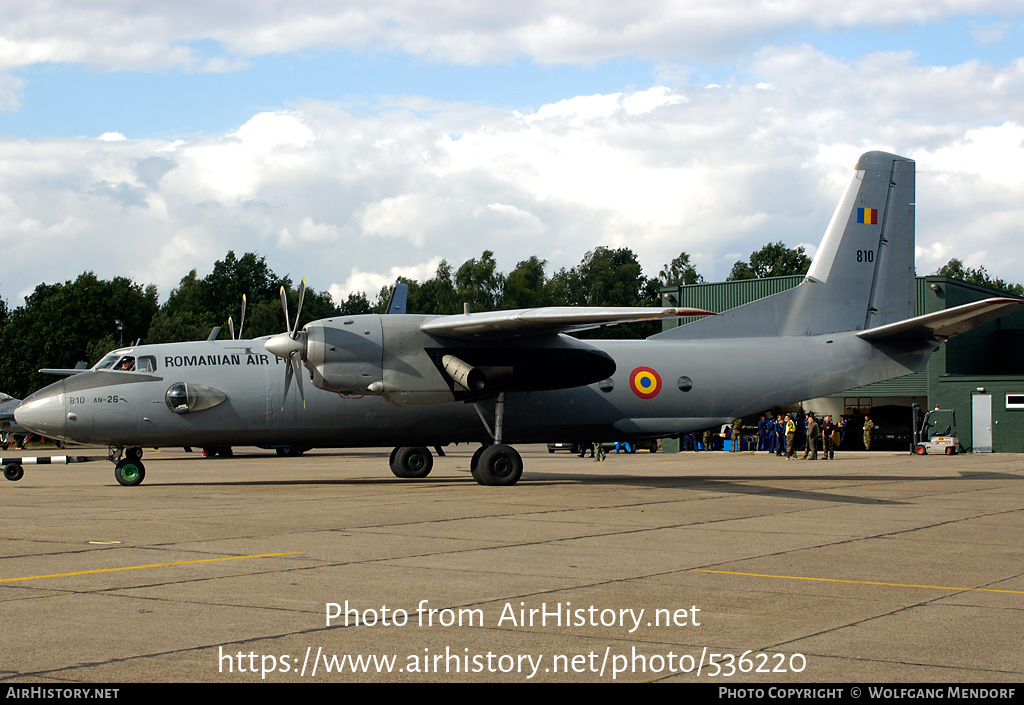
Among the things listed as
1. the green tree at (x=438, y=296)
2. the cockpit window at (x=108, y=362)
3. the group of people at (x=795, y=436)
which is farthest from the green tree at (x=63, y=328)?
the cockpit window at (x=108, y=362)

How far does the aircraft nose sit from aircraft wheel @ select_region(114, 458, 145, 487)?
60.9 inches

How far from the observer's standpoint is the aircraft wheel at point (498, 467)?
19.2 m

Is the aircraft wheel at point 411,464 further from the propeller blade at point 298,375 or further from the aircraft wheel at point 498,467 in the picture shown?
the propeller blade at point 298,375

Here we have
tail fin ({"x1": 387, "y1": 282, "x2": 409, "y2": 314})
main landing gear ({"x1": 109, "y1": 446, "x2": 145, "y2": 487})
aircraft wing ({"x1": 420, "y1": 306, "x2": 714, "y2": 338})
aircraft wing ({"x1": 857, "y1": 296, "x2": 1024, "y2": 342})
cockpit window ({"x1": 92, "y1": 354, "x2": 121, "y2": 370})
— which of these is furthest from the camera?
tail fin ({"x1": 387, "y1": 282, "x2": 409, "y2": 314})

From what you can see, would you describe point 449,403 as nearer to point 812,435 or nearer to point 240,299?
point 812,435

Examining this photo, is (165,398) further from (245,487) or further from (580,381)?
(580,381)

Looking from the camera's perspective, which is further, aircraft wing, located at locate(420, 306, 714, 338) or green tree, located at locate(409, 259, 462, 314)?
green tree, located at locate(409, 259, 462, 314)

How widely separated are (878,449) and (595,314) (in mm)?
36150

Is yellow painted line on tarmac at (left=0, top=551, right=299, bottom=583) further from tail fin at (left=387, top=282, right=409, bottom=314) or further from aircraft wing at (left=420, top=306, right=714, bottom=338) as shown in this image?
tail fin at (left=387, top=282, right=409, bottom=314)

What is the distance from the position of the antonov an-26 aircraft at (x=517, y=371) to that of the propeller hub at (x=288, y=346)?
0.04m

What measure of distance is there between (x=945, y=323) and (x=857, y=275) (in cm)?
294

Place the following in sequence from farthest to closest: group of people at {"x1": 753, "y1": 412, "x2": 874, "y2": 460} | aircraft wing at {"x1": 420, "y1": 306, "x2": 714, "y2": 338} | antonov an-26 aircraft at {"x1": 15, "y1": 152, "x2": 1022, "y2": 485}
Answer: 1. group of people at {"x1": 753, "y1": 412, "x2": 874, "y2": 460}
2. antonov an-26 aircraft at {"x1": 15, "y1": 152, "x2": 1022, "y2": 485}
3. aircraft wing at {"x1": 420, "y1": 306, "x2": 714, "y2": 338}

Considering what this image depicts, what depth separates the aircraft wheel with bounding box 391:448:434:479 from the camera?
22.4m

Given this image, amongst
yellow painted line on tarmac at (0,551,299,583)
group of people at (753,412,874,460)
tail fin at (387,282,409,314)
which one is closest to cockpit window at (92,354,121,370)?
tail fin at (387,282,409,314)
